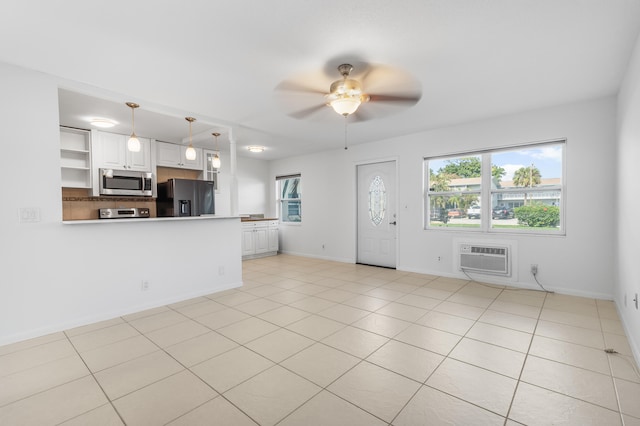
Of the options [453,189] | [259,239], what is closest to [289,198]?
[259,239]

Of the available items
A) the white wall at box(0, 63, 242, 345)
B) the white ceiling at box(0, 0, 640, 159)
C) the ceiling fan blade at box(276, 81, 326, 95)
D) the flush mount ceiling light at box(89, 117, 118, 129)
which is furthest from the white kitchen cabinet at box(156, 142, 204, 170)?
the ceiling fan blade at box(276, 81, 326, 95)

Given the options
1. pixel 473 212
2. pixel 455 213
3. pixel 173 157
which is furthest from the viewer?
pixel 173 157

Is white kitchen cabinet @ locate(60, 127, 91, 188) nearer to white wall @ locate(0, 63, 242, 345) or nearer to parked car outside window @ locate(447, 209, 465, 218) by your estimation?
white wall @ locate(0, 63, 242, 345)

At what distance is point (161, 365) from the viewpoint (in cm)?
224

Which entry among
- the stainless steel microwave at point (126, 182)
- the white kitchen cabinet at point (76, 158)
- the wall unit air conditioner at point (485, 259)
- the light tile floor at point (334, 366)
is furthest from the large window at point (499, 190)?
the white kitchen cabinet at point (76, 158)

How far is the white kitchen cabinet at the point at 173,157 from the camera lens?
5633 millimetres

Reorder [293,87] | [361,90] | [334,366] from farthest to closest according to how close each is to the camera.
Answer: [293,87] → [361,90] → [334,366]

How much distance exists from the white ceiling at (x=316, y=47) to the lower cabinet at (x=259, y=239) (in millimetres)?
3588

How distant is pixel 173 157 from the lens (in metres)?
5.79

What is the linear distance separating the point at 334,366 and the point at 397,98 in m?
2.81

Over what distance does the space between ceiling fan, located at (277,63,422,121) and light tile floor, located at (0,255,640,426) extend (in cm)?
216

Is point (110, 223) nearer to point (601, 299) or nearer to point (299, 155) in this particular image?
point (299, 155)

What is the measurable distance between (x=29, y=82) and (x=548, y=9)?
4.28 metres

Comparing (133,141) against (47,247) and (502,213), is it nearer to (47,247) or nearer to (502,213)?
(47,247)
